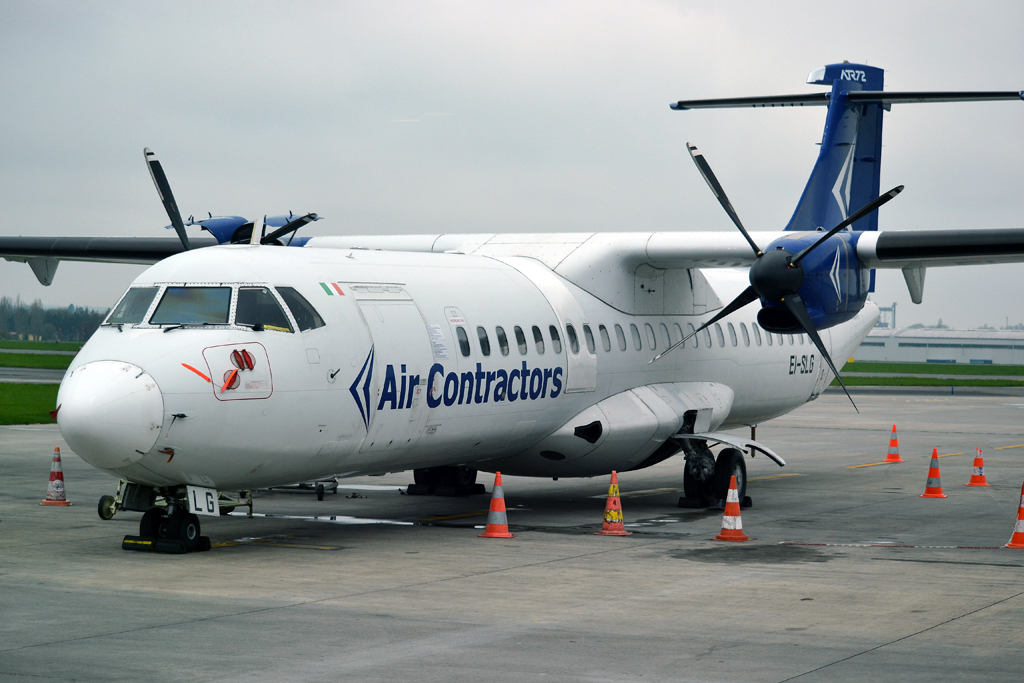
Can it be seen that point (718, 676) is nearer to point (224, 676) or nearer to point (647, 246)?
point (224, 676)

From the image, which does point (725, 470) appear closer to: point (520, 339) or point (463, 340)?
point (520, 339)

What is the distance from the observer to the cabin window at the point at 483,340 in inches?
522

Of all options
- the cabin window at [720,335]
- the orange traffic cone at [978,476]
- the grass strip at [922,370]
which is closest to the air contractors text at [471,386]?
the cabin window at [720,335]

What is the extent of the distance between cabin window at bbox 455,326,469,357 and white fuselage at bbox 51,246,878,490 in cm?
2

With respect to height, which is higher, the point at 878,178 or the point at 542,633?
the point at 878,178

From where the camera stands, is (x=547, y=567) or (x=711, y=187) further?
(x=711, y=187)

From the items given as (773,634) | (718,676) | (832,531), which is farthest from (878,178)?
(718,676)

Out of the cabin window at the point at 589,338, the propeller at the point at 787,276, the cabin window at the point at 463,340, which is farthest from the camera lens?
the cabin window at the point at 589,338

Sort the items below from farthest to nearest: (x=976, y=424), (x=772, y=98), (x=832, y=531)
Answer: (x=976, y=424) < (x=772, y=98) < (x=832, y=531)

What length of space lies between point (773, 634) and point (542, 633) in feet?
5.22

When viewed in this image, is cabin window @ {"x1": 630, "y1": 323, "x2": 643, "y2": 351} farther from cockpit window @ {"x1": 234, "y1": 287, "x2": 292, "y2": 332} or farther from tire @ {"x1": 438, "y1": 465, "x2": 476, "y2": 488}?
cockpit window @ {"x1": 234, "y1": 287, "x2": 292, "y2": 332}

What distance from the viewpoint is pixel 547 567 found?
10891 mm

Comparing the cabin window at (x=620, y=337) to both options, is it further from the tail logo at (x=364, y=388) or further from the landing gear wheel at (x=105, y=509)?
the landing gear wheel at (x=105, y=509)

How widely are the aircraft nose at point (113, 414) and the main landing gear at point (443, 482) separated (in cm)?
667
